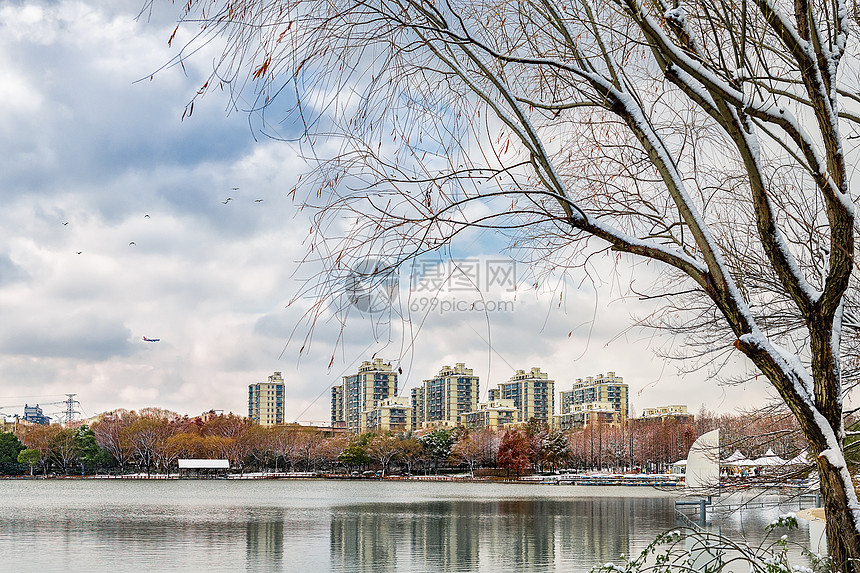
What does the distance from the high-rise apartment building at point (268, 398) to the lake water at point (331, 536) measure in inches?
3374

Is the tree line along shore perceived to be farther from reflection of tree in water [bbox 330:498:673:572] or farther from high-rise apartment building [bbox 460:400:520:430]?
reflection of tree in water [bbox 330:498:673:572]

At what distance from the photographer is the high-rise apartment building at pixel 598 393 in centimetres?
11644

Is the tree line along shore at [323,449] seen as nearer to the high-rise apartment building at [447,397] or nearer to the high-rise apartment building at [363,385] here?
the high-rise apartment building at [447,397]

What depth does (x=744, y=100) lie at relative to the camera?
107 inches

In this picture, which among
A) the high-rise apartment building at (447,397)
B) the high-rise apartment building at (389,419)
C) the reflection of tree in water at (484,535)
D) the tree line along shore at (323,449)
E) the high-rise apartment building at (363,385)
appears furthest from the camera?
the high-rise apartment building at (447,397)

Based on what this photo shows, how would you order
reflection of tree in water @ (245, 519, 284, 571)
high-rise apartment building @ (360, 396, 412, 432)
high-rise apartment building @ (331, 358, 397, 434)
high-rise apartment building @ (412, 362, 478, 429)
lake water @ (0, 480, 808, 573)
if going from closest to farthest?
high-rise apartment building @ (331, 358, 397, 434), reflection of tree in water @ (245, 519, 284, 571), lake water @ (0, 480, 808, 573), high-rise apartment building @ (360, 396, 412, 432), high-rise apartment building @ (412, 362, 478, 429)

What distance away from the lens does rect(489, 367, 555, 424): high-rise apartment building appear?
382 feet

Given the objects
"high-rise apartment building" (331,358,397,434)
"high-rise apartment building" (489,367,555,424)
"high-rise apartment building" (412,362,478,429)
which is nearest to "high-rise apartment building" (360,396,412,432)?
"high-rise apartment building" (412,362,478,429)

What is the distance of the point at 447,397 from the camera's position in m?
112

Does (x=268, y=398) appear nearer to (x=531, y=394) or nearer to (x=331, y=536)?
(x=531, y=394)

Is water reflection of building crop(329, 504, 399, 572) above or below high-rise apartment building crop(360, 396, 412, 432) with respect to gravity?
above

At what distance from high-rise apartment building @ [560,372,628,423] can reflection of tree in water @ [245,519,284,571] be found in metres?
94.3

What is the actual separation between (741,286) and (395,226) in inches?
78.9

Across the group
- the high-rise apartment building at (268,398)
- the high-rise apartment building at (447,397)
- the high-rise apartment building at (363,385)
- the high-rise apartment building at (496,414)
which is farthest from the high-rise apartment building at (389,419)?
the high-rise apartment building at (363,385)
